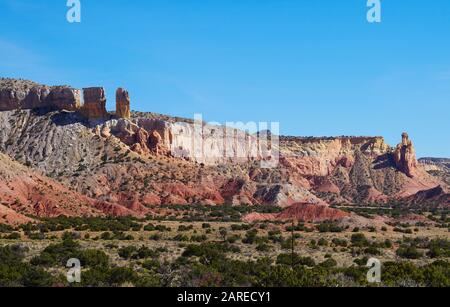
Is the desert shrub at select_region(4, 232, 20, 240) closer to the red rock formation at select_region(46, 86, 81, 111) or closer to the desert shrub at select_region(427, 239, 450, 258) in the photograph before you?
the desert shrub at select_region(427, 239, 450, 258)

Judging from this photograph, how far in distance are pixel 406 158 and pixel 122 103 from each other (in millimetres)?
82014

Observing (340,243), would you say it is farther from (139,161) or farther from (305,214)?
(139,161)

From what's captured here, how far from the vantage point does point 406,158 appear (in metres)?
155

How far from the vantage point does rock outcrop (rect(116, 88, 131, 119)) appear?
356ft

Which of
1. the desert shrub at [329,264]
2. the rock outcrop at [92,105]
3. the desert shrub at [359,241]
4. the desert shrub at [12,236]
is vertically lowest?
the desert shrub at [359,241]

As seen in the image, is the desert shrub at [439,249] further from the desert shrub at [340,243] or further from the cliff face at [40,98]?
the cliff face at [40,98]

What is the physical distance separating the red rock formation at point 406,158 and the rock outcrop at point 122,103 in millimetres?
79853

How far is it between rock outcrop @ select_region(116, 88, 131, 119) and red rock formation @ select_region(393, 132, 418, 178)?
79.9 metres

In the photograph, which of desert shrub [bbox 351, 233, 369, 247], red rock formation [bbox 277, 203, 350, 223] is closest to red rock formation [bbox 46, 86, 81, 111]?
red rock formation [bbox 277, 203, 350, 223]

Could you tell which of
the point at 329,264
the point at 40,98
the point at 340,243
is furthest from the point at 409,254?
the point at 40,98

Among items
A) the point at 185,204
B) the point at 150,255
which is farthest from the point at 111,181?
the point at 150,255

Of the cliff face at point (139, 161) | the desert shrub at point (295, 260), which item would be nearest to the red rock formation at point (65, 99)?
the cliff face at point (139, 161)

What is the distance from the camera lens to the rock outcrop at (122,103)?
A: 109 meters

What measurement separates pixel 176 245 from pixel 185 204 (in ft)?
170
